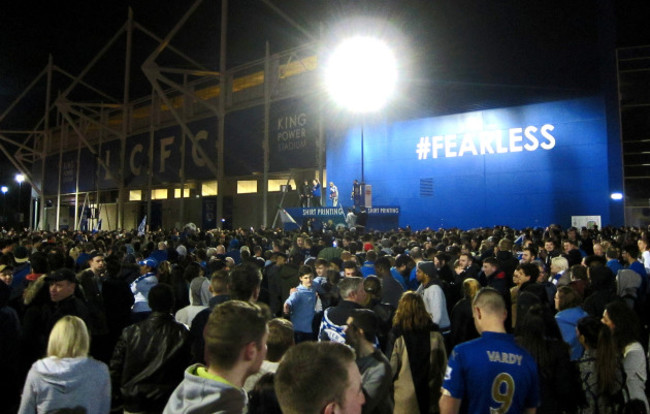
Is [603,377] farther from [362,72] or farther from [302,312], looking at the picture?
[362,72]

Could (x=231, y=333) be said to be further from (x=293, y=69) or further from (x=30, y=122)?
(x=30, y=122)

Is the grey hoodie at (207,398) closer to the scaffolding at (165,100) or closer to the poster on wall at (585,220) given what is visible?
the poster on wall at (585,220)

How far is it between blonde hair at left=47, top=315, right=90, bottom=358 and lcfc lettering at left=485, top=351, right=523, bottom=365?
2.42 meters

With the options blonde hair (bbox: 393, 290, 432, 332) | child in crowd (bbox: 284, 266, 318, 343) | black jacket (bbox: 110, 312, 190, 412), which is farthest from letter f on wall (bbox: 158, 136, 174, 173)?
blonde hair (bbox: 393, 290, 432, 332)

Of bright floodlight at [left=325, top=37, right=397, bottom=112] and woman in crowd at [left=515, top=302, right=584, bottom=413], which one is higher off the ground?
bright floodlight at [left=325, top=37, right=397, bottom=112]

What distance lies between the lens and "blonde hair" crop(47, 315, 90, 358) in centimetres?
292

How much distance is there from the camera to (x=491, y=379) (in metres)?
2.77

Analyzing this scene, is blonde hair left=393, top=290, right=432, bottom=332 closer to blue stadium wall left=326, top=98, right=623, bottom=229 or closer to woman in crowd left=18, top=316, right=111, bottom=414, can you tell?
woman in crowd left=18, top=316, right=111, bottom=414

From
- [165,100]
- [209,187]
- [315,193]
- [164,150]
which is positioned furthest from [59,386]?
[209,187]

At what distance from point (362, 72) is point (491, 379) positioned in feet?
65.8

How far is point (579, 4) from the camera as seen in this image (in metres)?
20.0

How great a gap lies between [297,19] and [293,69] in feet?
10.4

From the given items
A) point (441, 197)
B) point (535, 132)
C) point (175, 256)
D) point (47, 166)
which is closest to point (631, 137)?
point (535, 132)

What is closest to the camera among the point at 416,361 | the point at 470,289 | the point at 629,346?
the point at 629,346
